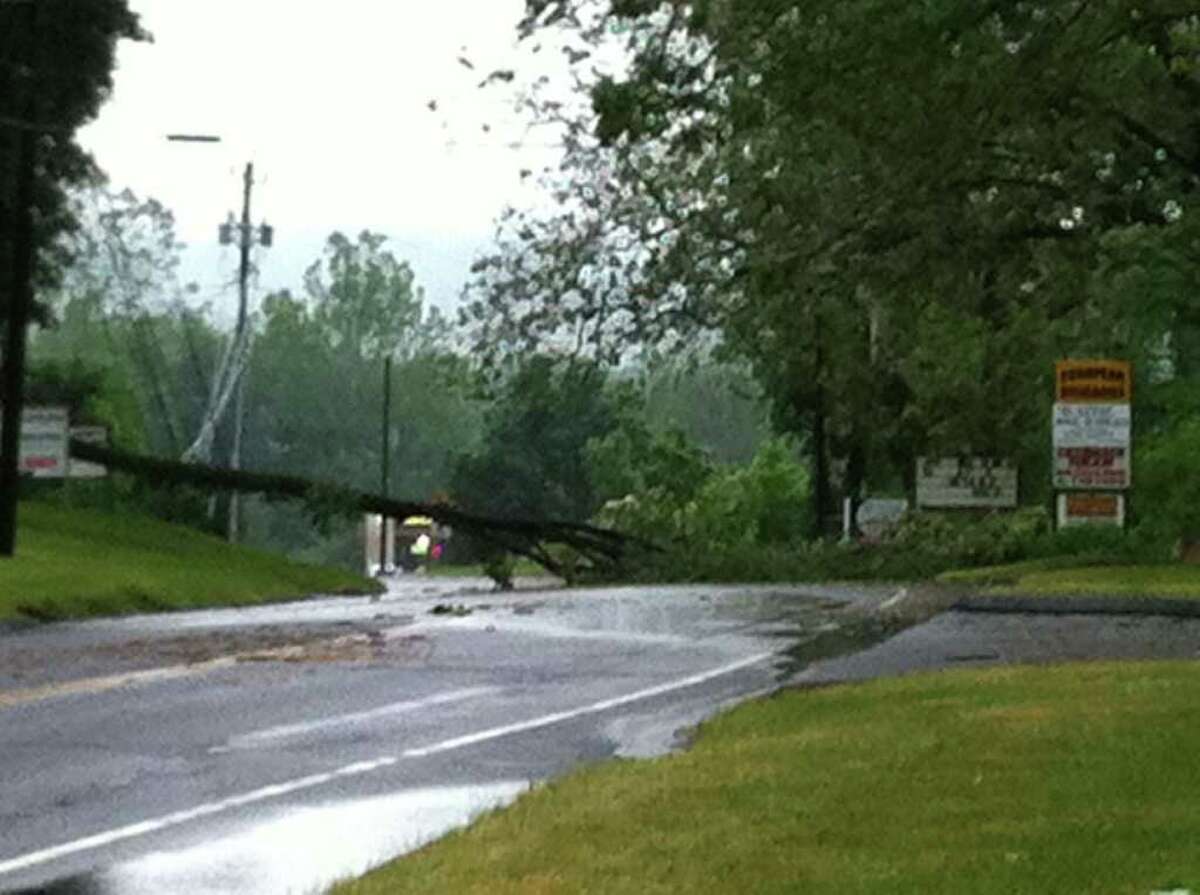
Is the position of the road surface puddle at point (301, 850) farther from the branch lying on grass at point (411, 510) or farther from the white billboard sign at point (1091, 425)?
the branch lying on grass at point (411, 510)

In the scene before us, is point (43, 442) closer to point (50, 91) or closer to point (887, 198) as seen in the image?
point (50, 91)

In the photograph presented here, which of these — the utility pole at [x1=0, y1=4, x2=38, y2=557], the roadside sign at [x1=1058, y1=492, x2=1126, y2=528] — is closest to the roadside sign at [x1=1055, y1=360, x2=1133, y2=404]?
the roadside sign at [x1=1058, y1=492, x2=1126, y2=528]

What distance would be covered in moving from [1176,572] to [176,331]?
132m

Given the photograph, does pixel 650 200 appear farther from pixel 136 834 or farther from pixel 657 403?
pixel 657 403

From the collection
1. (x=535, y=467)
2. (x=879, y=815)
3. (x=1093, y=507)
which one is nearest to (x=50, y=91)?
(x=1093, y=507)

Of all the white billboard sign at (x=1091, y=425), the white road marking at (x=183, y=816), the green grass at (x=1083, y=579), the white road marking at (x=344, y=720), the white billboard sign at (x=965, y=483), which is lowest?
the white road marking at (x=183, y=816)

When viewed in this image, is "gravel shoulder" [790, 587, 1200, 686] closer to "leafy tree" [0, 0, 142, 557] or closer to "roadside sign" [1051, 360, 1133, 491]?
"roadside sign" [1051, 360, 1133, 491]

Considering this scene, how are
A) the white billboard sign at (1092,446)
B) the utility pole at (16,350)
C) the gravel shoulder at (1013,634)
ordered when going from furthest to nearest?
the white billboard sign at (1092,446), the utility pole at (16,350), the gravel shoulder at (1013,634)

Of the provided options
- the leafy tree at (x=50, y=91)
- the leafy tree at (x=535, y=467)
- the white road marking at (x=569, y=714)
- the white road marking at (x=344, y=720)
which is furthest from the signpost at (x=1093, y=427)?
the leafy tree at (x=535, y=467)

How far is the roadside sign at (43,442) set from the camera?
45.0m

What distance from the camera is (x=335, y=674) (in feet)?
71.5

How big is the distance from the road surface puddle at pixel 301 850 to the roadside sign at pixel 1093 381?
86.6ft

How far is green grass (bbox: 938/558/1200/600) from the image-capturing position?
1348 inches

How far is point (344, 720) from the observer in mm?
18094
